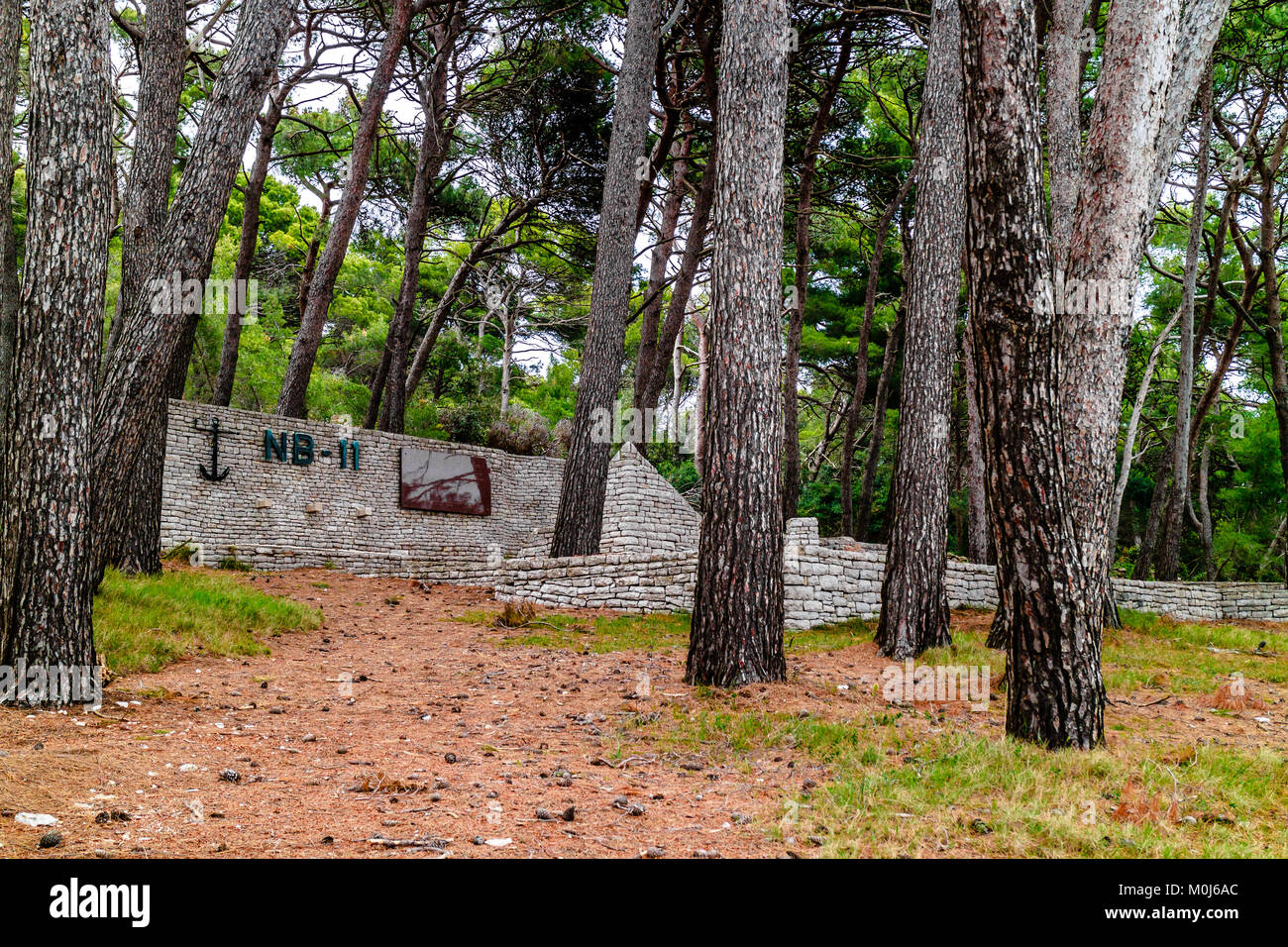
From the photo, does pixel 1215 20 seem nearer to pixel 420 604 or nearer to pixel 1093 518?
pixel 1093 518

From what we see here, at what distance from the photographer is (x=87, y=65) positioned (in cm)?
455

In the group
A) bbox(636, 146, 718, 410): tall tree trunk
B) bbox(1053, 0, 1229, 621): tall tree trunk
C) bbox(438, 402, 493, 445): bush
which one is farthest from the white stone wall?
bbox(1053, 0, 1229, 621): tall tree trunk

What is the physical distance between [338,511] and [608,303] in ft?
23.0

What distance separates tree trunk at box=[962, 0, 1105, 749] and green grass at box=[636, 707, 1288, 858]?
39 centimetres

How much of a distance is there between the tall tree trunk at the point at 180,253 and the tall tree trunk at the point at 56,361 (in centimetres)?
123

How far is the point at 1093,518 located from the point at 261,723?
5642 mm

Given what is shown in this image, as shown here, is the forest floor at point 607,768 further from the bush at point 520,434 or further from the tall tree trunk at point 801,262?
the bush at point 520,434

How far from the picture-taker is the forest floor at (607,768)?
2.85 metres

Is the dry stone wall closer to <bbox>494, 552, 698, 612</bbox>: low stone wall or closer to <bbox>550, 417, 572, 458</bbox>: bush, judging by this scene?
<bbox>494, 552, 698, 612</bbox>: low stone wall

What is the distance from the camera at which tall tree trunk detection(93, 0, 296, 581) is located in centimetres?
611

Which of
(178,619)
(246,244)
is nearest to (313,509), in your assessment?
(246,244)

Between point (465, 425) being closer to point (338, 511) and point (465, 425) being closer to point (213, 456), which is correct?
point (338, 511)

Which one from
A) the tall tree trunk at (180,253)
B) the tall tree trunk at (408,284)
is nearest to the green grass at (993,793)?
the tall tree trunk at (180,253)

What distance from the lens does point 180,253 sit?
21.0 feet
